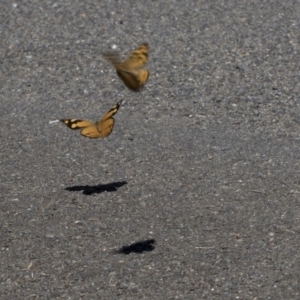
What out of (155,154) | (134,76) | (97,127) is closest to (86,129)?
(97,127)

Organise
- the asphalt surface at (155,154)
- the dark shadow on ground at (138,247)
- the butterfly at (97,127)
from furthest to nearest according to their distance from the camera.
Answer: the butterfly at (97,127)
the dark shadow on ground at (138,247)
the asphalt surface at (155,154)

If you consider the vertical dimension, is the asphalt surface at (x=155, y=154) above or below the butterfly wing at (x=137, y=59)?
below

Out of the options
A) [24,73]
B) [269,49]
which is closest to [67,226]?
[24,73]

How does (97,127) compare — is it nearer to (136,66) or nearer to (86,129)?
(86,129)

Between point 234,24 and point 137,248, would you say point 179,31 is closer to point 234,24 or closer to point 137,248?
point 234,24

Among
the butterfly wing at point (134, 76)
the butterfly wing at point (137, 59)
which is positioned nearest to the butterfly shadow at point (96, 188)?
the butterfly wing at point (134, 76)

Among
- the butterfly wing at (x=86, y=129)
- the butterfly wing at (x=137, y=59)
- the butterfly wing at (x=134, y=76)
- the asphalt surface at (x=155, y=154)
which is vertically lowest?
the asphalt surface at (x=155, y=154)

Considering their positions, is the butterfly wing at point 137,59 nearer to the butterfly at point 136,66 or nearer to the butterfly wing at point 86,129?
the butterfly at point 136,66
